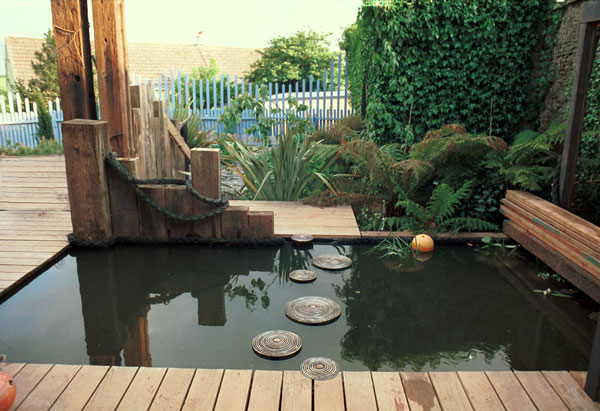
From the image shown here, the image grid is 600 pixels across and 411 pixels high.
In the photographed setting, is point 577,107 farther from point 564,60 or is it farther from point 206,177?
point 206,177

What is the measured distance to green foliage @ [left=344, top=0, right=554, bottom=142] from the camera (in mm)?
5410

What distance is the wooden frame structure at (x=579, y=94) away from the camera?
3.38 m

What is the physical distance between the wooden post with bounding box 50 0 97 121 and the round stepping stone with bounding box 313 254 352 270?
2379mm

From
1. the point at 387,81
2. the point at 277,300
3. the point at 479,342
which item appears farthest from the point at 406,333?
the point at 387,81

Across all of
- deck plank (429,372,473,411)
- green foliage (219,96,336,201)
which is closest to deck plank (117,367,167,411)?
deck plank (429,372,473,411)

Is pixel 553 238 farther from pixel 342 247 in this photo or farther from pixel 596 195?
pixel 342 247

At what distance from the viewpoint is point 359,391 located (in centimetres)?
199

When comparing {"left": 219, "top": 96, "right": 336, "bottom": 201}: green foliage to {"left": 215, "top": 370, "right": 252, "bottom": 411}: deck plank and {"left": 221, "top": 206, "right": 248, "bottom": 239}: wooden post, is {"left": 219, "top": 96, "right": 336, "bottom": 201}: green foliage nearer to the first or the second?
{"left": 221, "top": 206, "right": 248, "bottom": 239}: wooden post

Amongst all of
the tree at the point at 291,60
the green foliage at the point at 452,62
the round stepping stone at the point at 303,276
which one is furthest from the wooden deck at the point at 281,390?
the tree at the point at 291,60

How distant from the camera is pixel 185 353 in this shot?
2383 mm

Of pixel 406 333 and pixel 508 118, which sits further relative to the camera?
pixel 508 118

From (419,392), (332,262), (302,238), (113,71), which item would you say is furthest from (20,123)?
(419,392)

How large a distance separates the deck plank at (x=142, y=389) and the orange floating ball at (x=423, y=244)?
8.21 feet

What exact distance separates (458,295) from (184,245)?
237cm
